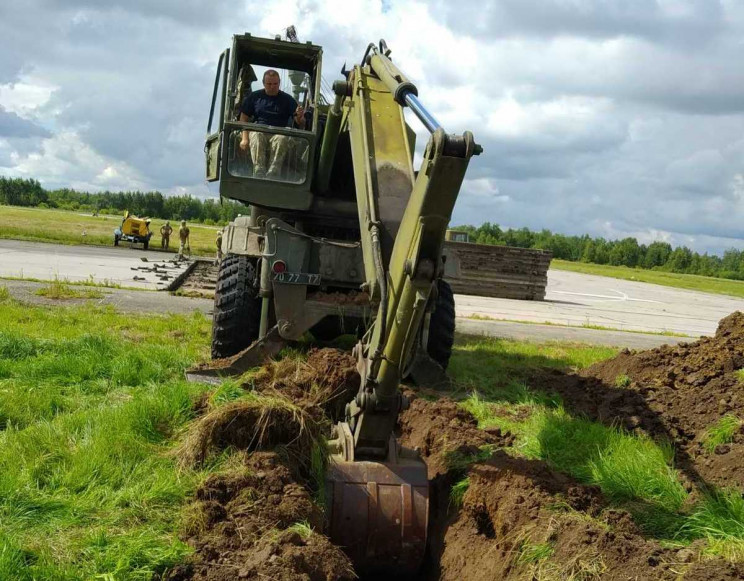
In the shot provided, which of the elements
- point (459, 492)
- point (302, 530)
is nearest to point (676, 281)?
point (459, 492)

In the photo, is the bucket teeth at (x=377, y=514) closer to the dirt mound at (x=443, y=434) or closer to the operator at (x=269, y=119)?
the dirt mound at (x=443, y=434)

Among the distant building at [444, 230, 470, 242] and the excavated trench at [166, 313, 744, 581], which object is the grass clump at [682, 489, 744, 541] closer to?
the excavated trench at [166, 313, 744, 581]

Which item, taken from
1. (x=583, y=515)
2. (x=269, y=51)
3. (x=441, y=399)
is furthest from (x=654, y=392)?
(x=269, y=51)

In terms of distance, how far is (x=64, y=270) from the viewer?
17.7 m

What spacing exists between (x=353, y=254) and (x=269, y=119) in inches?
65.6

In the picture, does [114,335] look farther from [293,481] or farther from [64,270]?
[64,270]

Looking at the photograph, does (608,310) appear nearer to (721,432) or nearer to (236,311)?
(236,311)

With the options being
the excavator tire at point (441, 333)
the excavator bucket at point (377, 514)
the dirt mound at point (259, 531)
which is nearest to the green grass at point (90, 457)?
the dirt mound at point (259, 531)

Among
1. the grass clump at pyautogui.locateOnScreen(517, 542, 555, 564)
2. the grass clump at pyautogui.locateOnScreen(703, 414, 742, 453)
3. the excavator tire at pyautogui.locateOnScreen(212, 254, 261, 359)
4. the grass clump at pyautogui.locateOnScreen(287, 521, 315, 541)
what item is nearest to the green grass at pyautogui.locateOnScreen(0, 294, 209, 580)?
the excavator tire at pyautogui.locateOnScreen(212, 254, 261, 359)

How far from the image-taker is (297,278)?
691cm

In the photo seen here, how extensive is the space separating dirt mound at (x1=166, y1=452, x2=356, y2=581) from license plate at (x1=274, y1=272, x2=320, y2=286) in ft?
9.46

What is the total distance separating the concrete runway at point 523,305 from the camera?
→ 1245 centimetres

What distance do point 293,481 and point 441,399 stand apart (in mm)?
2650

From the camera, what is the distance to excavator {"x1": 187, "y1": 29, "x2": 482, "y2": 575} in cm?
366
